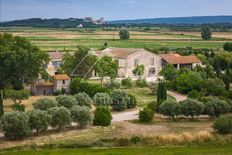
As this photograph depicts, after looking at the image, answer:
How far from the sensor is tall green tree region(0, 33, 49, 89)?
175 feet

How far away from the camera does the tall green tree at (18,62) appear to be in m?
53.4

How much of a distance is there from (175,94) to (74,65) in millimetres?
14105

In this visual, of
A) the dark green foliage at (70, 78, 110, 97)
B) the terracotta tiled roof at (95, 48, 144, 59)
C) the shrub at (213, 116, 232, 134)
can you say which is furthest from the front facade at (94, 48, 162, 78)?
the shrub at (213, 116, 232, 134)

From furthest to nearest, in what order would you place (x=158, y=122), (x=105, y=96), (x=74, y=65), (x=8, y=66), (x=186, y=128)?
(x=74, y=65)
(x=8, y=66)
(x=105, y=96)
(x=158, y=122)
(x=186, y=128)

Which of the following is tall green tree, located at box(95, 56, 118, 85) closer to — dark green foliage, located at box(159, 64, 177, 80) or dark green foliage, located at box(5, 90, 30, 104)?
dark green foliage, located at box(159, 64, 177, 80)

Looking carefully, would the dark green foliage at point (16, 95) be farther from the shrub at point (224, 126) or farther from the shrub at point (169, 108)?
the shrub at point (224, 126)

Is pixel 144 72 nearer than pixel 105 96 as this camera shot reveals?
No

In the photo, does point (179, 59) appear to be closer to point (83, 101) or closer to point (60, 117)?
point (83, 101)

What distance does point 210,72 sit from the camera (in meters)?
65.4

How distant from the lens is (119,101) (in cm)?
4772

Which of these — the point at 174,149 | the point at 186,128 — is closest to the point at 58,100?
the point at 186,128

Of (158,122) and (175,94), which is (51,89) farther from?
(158,122)

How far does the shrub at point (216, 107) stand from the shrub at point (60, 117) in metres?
12.6

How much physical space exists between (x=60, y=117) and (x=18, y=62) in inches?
713
